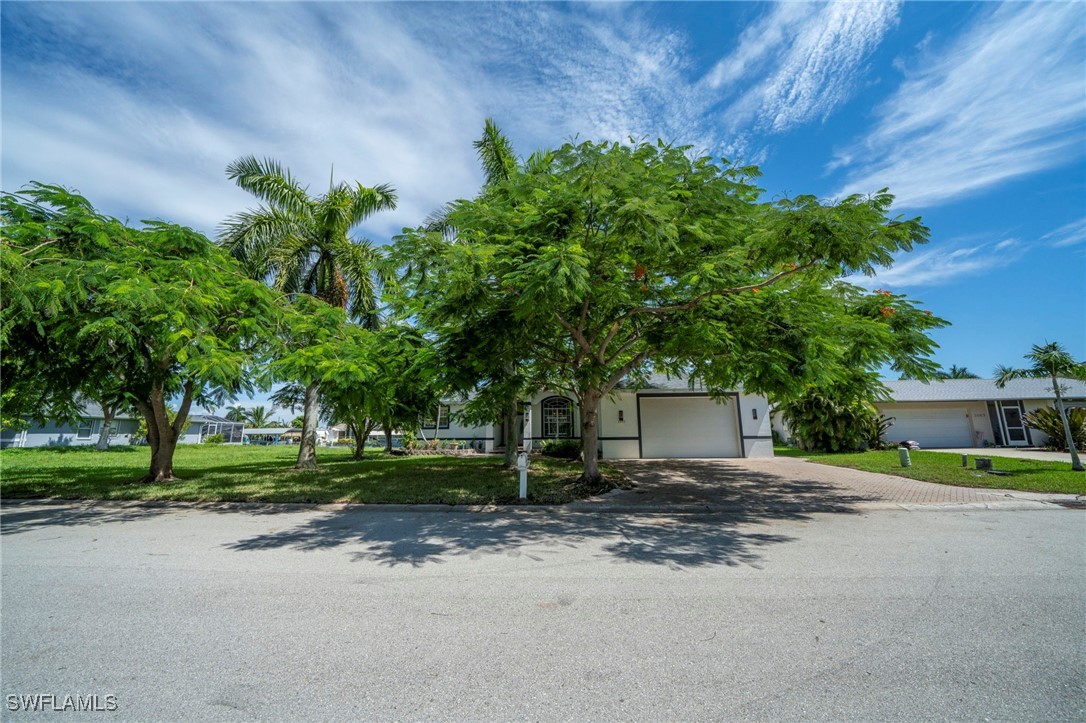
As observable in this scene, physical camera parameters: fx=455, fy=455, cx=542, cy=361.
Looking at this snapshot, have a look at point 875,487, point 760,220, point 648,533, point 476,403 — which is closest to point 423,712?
point 648,533

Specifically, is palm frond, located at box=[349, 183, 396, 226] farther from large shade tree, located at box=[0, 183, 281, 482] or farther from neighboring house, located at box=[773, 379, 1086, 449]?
neighboring house, located at box=[773, 379, 1086, 449]

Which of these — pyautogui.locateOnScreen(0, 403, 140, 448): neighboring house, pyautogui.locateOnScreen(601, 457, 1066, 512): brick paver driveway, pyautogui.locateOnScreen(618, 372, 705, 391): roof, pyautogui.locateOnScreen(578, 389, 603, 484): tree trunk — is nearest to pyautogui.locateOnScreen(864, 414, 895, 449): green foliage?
pyautogui.locateOnScreen(601, 457, 1066, 512): brick paver driveway

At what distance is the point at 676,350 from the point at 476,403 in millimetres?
5153

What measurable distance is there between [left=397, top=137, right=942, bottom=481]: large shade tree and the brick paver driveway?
8.12ft

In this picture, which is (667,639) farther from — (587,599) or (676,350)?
(676,350)

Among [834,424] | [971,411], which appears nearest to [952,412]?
[971,411]

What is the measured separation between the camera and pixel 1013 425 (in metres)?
24.5

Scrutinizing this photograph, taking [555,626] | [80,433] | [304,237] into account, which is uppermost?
[304,237]

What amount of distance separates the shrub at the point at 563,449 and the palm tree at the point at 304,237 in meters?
10.0

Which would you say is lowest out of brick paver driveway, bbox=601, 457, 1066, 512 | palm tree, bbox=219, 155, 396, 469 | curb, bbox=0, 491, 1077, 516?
curb, bbox=0, 491, 1077, 516

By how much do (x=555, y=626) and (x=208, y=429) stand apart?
213ft

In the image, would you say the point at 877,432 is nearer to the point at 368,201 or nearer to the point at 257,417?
the point at 368,201

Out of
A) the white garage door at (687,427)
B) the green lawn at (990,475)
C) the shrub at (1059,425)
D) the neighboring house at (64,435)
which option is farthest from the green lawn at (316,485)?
the neighboring house at (64,435)

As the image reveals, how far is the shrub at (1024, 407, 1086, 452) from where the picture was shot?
1900cm
